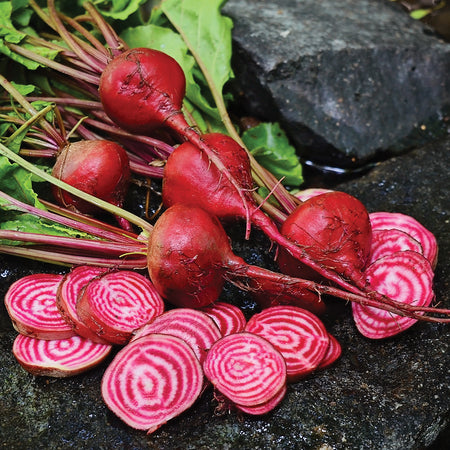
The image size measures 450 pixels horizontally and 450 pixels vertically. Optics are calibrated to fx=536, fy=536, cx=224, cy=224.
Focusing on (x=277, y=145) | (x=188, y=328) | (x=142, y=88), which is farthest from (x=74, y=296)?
(x=277, y=145)

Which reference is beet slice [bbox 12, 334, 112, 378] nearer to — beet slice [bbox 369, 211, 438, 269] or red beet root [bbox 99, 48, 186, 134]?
red beet root [bbox 99, 48, 186, 134]

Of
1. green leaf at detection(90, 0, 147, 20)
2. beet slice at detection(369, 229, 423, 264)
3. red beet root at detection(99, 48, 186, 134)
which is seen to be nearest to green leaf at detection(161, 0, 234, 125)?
green leaf at detection(90, 0, 147, 20)

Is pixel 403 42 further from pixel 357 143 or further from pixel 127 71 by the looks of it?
pixel 127 71

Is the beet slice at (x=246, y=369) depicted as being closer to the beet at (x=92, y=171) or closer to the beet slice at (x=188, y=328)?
the beet slice at (x=188, y=328)

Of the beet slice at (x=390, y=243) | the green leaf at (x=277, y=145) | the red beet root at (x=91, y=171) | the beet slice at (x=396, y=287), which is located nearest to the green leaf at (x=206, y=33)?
the green leaf at (x=277, y=145)

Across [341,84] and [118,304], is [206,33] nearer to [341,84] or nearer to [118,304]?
[341,84]

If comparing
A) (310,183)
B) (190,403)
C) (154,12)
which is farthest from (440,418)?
(154,12)
